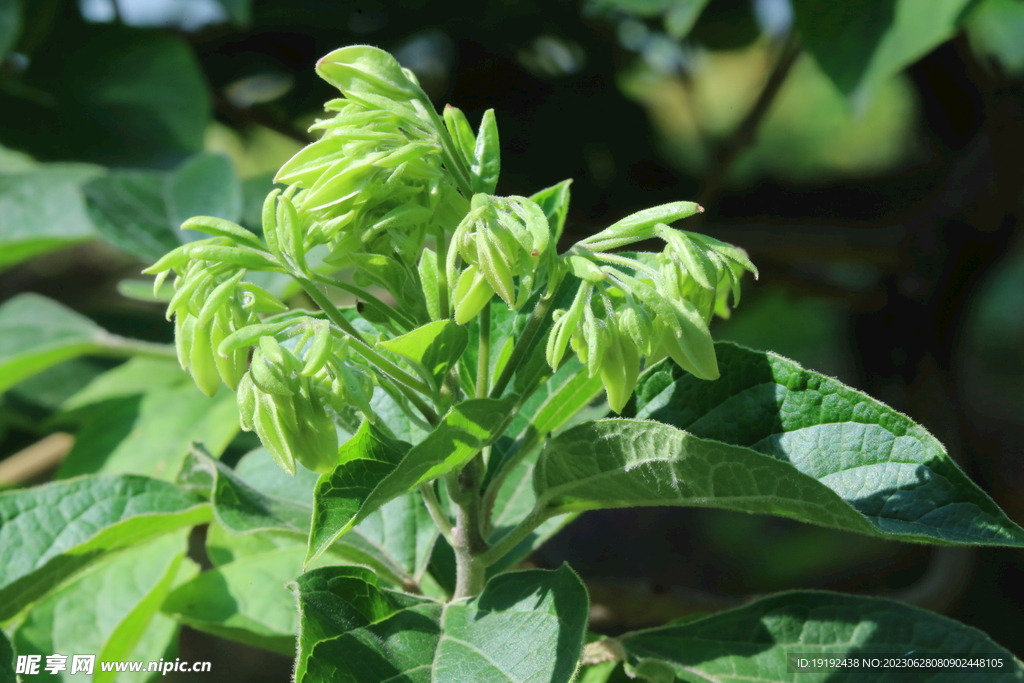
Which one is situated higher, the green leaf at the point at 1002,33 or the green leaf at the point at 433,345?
the green leaf at the point at 1002,33

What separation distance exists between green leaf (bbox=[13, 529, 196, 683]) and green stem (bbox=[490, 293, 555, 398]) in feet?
2.28

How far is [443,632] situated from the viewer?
3.52ft

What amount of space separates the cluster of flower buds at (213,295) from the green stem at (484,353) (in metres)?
0.22

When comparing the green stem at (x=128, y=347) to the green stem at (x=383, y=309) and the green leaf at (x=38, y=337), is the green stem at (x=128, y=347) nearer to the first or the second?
the green leaf at (x=38, y=337)

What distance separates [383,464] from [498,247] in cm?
27

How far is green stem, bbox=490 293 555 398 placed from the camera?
94cm

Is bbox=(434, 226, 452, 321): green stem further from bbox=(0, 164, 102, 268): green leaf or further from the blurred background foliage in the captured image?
bbox=(0, 164, 102, 268): green leaf

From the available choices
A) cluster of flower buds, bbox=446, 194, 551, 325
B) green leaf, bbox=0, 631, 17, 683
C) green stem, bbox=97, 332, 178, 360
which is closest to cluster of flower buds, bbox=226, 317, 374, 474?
cluster of flower buds, bbox=446, 194, 551, 325

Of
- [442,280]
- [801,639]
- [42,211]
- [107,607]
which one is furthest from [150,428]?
[801,639]

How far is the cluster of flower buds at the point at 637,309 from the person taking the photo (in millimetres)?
848

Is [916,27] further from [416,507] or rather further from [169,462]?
[169,462]

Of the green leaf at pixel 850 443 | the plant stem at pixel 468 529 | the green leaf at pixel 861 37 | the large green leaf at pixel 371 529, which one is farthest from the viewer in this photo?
the green leaf at pixel 861 37

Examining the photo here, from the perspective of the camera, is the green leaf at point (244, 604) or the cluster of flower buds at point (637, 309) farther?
the green leaf at point (244, 604)

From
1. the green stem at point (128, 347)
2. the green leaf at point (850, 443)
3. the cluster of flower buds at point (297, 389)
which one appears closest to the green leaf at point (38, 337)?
the green stem at point (128, 347)
